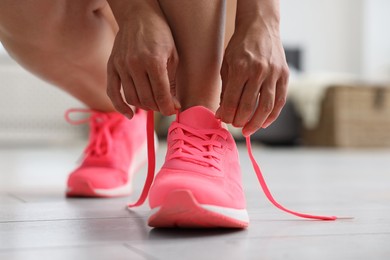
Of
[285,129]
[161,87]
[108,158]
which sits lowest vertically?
[285,129]

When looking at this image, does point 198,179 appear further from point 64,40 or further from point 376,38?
point 376,38

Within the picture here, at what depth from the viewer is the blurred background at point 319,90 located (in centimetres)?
408

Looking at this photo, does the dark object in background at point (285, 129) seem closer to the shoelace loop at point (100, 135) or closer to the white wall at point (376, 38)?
the white wall at point (376, 38)

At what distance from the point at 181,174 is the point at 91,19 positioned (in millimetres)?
409

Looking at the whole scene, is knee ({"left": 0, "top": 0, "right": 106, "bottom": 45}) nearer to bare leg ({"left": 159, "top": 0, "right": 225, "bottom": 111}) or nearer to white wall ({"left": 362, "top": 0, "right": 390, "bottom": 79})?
bare leg ({"left": 159, "top": 0, "right": 225, "bottom": 111})

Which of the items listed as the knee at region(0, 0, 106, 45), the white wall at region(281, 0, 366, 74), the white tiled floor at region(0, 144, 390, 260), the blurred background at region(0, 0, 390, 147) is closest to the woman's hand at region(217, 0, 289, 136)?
the white tiled floor at region(0, 144, 390, 260)

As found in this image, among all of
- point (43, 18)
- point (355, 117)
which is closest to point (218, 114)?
point (43, 18)

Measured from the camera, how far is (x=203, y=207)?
0.73 meters

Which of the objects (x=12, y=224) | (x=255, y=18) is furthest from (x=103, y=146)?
(x=255, y=18)

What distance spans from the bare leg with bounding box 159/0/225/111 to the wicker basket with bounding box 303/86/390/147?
129 inches

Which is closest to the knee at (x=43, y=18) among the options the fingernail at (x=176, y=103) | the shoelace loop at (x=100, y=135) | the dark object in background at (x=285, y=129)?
the shoelace loop at (x=100, y=135)

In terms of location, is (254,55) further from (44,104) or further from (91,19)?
(44,104)

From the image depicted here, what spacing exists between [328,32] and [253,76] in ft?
16.5

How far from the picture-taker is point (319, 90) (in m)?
4.12
